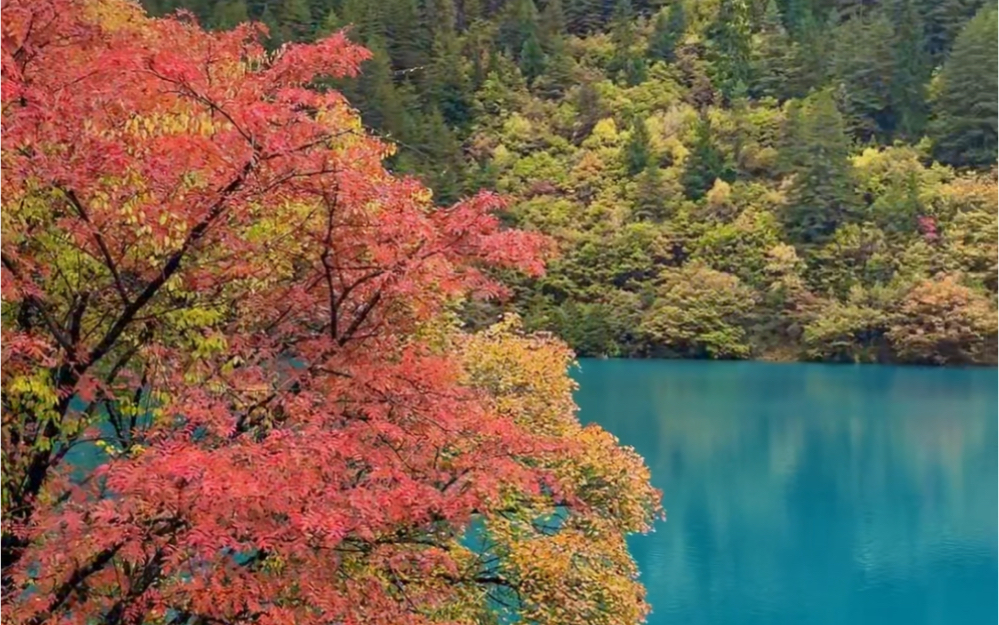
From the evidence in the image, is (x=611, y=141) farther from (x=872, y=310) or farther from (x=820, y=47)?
(x=872, y=310)

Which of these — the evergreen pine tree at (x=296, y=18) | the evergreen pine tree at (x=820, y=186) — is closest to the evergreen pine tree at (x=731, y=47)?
the evergreen pine tree at (x=820, y=186)

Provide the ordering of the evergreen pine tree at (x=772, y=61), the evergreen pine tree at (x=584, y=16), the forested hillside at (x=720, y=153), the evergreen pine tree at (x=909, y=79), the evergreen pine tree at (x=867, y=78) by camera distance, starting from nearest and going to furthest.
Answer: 1. the forested hillside at (x=720, y=153)
2. the evergreen pine tree at (x=909, y=79)
3. the evergreen pine tree at (x=867, y=78)
4. the evergreen pine tree at (x=772, y=61)
5. the evergreen pine tree at (x=584, y=16)

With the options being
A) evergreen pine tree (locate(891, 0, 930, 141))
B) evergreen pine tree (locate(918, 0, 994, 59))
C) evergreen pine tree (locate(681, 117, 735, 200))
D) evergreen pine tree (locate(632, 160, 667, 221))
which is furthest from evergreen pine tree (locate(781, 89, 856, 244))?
evergreen pine tree (locate(918, 0, 994, 59))

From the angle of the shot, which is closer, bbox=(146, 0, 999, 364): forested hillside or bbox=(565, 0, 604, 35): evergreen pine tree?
bbox=(146, 0, 999, 364): forested hillside

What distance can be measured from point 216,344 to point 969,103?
52992mm

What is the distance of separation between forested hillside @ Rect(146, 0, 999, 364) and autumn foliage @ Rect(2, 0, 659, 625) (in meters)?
26.7

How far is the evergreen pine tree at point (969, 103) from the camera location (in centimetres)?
5062

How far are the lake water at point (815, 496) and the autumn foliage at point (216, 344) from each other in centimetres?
1059

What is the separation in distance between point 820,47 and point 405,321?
5643cm

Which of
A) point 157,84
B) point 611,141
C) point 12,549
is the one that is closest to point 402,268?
point 157,84

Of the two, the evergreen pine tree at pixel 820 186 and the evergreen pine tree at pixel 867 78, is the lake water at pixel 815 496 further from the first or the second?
the evergreen pine tree at pixel 867 78

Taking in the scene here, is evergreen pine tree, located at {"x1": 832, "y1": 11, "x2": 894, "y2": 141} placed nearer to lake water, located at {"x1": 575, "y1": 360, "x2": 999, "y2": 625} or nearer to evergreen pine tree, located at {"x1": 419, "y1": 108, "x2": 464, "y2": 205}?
evergreen pine tree, located at {"x1": 419, "y1": 108, "x2": 464, "y2": 205}

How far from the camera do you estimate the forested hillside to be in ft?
147

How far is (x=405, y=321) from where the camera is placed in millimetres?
4832
